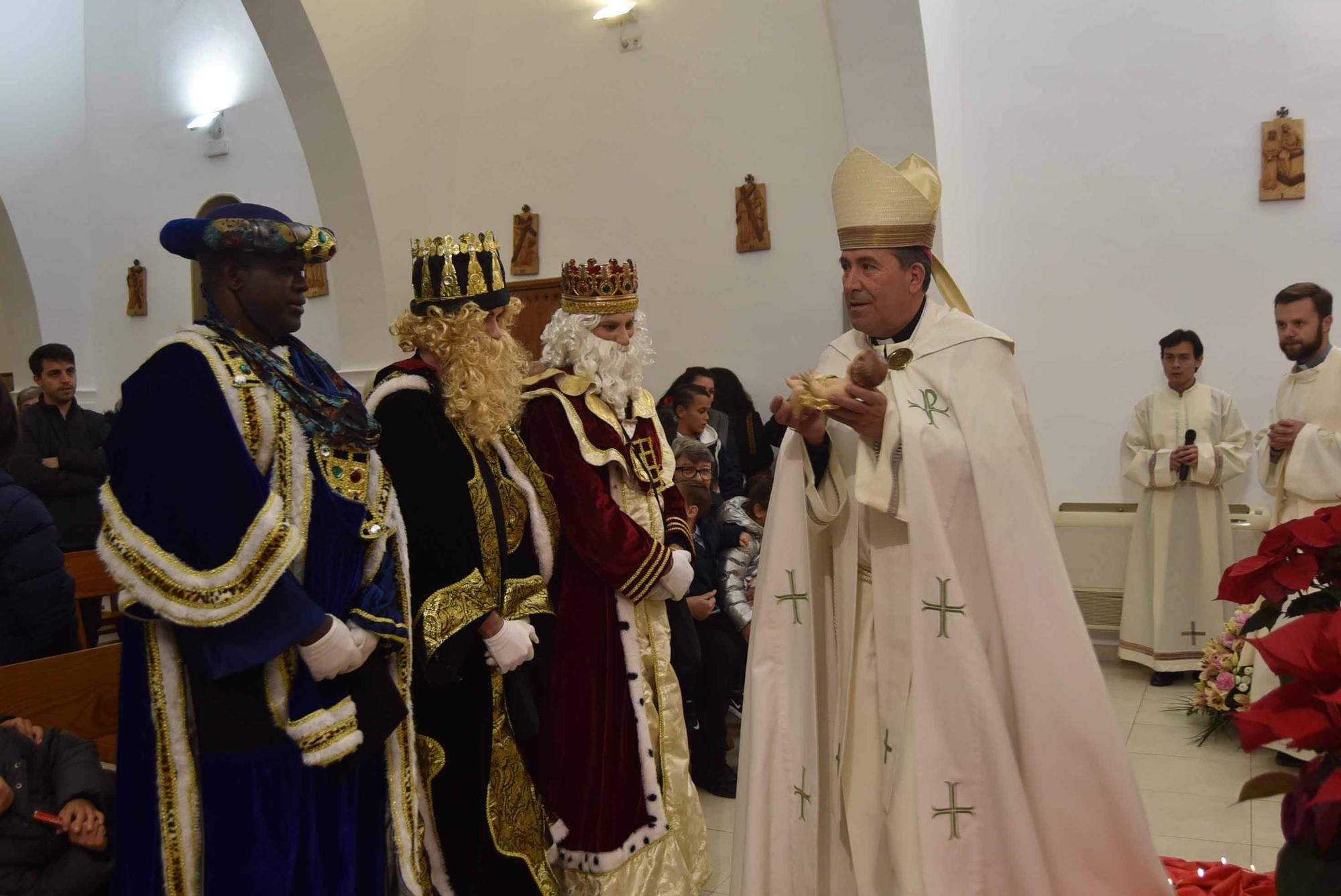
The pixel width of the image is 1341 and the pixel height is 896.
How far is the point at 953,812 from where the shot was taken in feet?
8.16

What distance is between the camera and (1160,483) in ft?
22.7

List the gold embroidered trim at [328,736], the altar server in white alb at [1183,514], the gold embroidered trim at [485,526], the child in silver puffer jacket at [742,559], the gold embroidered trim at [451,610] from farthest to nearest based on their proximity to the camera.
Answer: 1. the altar server in white alb at [1183,514]
2. the child in silver puffer jacket at [742,559]
3. the gold embroidered trim at [485,526]
4. the gold embroidered trim at [451,610]
5. the gold embroidered trim at [328,736]

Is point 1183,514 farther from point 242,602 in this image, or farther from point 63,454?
point 63,454

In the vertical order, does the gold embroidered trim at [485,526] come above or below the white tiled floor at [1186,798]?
above

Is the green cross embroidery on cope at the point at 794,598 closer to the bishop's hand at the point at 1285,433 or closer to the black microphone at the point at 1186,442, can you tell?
the bishop's hand at the point at 1285,433

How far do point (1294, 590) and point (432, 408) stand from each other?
246 cm

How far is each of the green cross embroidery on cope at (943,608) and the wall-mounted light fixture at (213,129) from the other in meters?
10.1

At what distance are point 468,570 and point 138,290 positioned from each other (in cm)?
1006

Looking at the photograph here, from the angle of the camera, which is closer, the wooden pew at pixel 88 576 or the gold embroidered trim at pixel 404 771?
the gold embroidered trim at pixel 404 771

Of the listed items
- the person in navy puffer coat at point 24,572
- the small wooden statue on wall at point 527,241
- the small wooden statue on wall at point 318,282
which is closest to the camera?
the person in navy puffer coat at point 24,572

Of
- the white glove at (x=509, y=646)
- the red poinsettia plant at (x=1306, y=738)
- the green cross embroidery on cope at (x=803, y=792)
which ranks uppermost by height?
the red poinsettia plant at (x=1306, y=738)

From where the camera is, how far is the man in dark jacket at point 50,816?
8.71 ft

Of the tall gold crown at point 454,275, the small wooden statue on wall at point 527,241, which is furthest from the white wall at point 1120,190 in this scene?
the tall gold crown at point 454,275

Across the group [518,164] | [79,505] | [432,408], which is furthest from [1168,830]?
[518,164]
